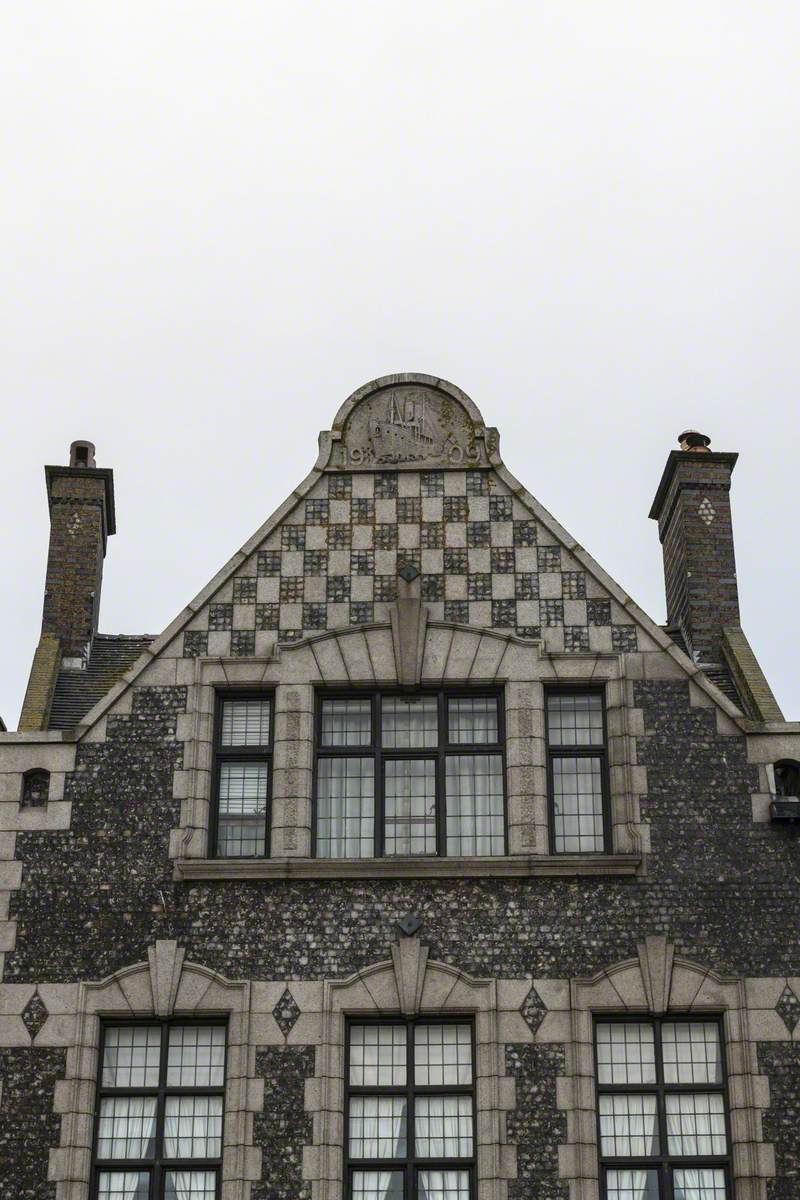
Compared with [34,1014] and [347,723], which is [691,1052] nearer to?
[347,723]

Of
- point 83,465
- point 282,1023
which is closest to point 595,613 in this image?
point 282,1023

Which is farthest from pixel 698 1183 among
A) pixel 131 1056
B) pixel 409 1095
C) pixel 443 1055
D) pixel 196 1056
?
pixel 131 1056

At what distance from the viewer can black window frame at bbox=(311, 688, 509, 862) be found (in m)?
18.0

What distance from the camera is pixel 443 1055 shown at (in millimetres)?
17141

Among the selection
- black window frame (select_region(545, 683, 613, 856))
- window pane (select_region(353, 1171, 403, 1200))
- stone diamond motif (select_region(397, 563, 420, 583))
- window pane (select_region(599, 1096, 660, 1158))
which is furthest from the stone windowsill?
stone diamond motif (select_region(397, 563, 420, 583))

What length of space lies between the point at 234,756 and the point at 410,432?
4126 millimetres

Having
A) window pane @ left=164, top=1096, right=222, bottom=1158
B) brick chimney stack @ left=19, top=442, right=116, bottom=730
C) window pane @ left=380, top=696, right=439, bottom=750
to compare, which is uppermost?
brick chimney stack @ left=19, top=442, right=116, bottom=730

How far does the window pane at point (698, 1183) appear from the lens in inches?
651

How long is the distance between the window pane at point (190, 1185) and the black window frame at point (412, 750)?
316 centimetres

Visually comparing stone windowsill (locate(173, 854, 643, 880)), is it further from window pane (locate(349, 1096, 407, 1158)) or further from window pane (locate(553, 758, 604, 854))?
window pane (locate(349, 1096, 407, 1158))

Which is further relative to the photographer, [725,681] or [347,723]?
[725,681]

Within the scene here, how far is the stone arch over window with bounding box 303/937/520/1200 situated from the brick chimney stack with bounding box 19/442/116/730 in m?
5.09

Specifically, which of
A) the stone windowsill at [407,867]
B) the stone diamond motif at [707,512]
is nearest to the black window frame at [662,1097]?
the stone windowsill at [407,867]

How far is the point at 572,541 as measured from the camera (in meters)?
19.3
